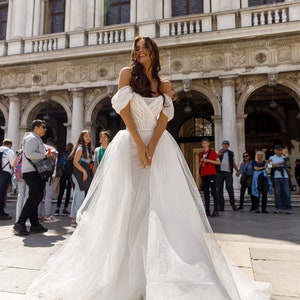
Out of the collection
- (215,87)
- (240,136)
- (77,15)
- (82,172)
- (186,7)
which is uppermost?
(186,7)

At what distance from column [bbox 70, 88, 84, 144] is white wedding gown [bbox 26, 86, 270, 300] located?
11.9 metres

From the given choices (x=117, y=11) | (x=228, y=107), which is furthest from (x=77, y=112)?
(x=228, y=107)

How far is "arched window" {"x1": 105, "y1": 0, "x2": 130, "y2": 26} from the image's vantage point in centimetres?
1585

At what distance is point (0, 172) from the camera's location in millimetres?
7363

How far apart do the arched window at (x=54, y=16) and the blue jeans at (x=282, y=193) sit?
43.3 feet

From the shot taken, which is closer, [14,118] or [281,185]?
[281,185]

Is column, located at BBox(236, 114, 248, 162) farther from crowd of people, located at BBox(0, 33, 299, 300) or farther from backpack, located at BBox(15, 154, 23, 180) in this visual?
crowd of people, located at BBox(0, 33, 299, 300)

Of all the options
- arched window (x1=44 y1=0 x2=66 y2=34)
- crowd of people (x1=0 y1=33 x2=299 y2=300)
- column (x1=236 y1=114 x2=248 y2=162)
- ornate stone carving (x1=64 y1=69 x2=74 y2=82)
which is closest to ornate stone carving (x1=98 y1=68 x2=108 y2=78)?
ornate stone carving (x1=64 y1=69 x2=74 y2=82)

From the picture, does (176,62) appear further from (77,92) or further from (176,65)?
(77,92)

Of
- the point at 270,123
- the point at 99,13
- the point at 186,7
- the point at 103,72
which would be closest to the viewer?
the point at 103,72

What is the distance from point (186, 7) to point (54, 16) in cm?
688

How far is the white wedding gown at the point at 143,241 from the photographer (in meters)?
1.95

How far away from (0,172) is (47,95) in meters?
8.13

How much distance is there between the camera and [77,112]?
14.2m
